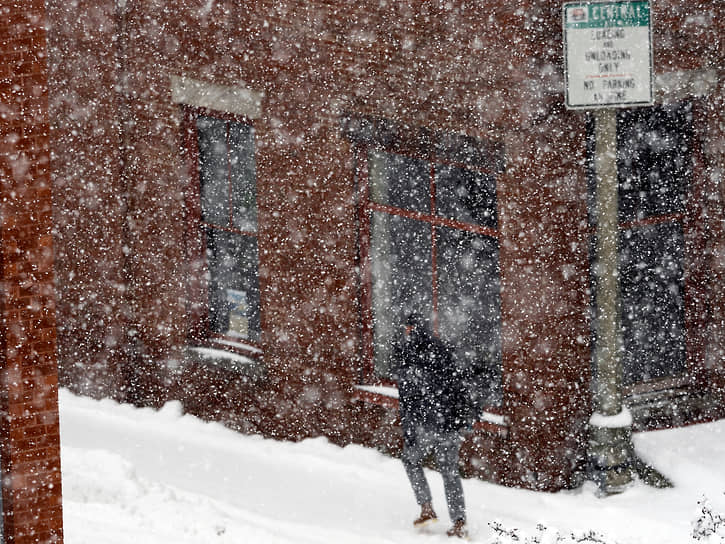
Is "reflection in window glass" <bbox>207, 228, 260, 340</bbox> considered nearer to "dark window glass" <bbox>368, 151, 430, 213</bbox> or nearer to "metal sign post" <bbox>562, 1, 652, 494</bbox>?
"dark window glass" <bbox>368, 151, 430, 213</bbox>

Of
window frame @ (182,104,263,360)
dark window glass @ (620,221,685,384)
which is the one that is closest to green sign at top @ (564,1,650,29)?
dark window glass @ (620,221,685,384)

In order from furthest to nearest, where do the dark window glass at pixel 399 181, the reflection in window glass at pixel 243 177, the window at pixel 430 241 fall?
the reflection in window glass at pixel 243 177, the dark window glass at pixel 399 181, the window at pixel 430 241

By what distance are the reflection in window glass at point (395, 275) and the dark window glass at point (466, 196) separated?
341 millimetres

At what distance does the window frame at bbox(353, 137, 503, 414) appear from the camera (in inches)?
393

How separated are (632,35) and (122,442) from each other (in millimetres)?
6658

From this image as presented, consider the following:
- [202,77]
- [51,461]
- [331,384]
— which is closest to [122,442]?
[331,384]

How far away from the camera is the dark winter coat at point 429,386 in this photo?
8.41 m

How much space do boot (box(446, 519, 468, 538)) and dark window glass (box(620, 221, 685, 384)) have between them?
2.39 metres

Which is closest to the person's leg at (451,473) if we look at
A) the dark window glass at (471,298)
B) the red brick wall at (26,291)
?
Answer: the dark window glass at (471,298)

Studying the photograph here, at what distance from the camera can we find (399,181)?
1042 centimetres

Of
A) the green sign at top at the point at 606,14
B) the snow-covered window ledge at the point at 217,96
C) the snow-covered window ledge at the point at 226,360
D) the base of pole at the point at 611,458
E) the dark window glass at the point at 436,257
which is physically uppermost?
the green sign at top at the point at 606,14

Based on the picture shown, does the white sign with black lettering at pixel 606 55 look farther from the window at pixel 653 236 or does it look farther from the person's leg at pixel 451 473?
the person's leg at pixel 451 473

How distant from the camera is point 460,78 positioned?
32.0 ft

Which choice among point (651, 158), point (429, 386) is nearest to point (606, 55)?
point (651, 158)
